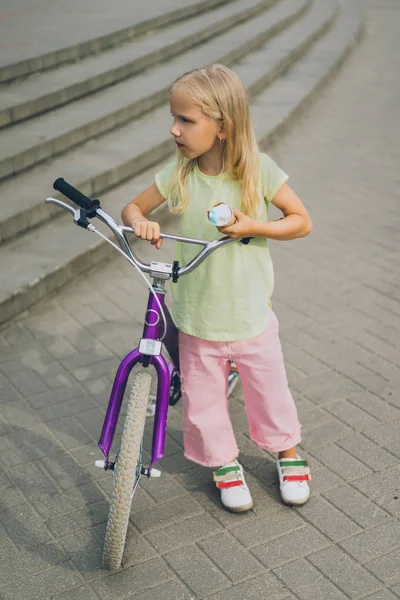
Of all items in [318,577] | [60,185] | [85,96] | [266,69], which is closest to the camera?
[60,185]

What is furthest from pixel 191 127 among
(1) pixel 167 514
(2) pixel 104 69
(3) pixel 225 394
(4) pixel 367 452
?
(2) pixel 104 69

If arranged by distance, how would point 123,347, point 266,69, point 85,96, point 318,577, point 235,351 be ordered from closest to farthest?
point 318,577 → point 235,351 → point 123,347 → point 85,96 → point 266,69

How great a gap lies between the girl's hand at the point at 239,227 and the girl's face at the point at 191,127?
0.30 metres

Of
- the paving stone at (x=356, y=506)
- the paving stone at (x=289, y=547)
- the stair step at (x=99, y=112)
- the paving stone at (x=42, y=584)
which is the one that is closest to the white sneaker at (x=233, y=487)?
the paving stone at (x=289, y=547)

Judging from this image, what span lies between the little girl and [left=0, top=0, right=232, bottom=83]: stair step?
15.2 ft

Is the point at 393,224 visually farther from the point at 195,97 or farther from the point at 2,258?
the point at 195,97

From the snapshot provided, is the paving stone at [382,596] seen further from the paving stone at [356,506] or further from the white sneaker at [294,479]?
the white sneaker at [294,479]

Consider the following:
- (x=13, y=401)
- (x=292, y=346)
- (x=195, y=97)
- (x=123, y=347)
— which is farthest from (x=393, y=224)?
(x=195, y=97)

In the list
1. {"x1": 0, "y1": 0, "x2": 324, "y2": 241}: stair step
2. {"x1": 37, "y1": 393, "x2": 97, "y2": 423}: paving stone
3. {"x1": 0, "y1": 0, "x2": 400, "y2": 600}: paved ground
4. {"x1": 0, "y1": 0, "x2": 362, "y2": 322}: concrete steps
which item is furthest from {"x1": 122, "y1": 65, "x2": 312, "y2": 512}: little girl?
{"x1": 0, "y1": 0, "x2": 324, "y2": 241}: stair step

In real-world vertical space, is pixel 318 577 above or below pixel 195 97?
below

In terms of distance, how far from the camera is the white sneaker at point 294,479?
348 cm

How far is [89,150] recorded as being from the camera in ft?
23.0

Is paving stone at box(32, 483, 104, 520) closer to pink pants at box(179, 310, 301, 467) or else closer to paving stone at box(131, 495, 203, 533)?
paving stone at box(131, 495, 203, 533)

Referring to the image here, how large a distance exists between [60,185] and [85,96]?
206 inches
